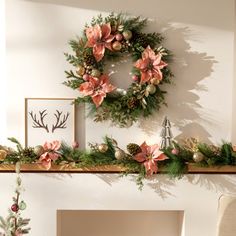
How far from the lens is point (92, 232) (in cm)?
229

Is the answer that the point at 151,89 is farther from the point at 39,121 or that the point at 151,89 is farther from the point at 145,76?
the point at 39,121

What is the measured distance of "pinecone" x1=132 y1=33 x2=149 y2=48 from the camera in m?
1.93

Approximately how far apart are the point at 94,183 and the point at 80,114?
0.42 meters

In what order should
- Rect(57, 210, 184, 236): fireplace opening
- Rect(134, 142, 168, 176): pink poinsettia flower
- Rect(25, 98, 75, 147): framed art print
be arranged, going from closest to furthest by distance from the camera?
Rect(134, 142, 168, 176): pink poinsettia flower, Rect(25, 98, 75, 147): framed art print, Rect(57, 210, 184, 236): fireplace opening

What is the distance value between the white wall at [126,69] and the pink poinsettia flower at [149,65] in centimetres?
13

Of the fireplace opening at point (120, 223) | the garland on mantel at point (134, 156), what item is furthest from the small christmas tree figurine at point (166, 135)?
the fireplace opening at point (120, 223)

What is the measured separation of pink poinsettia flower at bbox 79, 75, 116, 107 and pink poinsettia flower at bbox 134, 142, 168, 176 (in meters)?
0.37

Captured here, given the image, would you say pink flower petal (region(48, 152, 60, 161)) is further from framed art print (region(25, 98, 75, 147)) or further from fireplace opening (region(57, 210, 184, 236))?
fireplace opening (region(57, 210, 184, 236))

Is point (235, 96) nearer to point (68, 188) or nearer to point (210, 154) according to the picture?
point (210, 154)

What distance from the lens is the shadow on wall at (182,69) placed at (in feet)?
6.42

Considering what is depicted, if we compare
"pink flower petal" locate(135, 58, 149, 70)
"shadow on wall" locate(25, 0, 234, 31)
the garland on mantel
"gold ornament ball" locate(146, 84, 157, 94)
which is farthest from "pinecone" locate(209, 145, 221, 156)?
"shadow on wall" locate(25, 0, 234, 31)

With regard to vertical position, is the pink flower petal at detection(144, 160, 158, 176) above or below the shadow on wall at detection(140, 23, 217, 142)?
below

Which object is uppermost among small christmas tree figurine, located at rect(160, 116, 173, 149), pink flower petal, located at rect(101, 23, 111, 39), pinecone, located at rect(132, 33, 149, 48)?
pink flower petal, located at rect(101, 23, 111, 39)

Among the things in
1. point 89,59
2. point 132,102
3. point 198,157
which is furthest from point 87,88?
point 198,157
